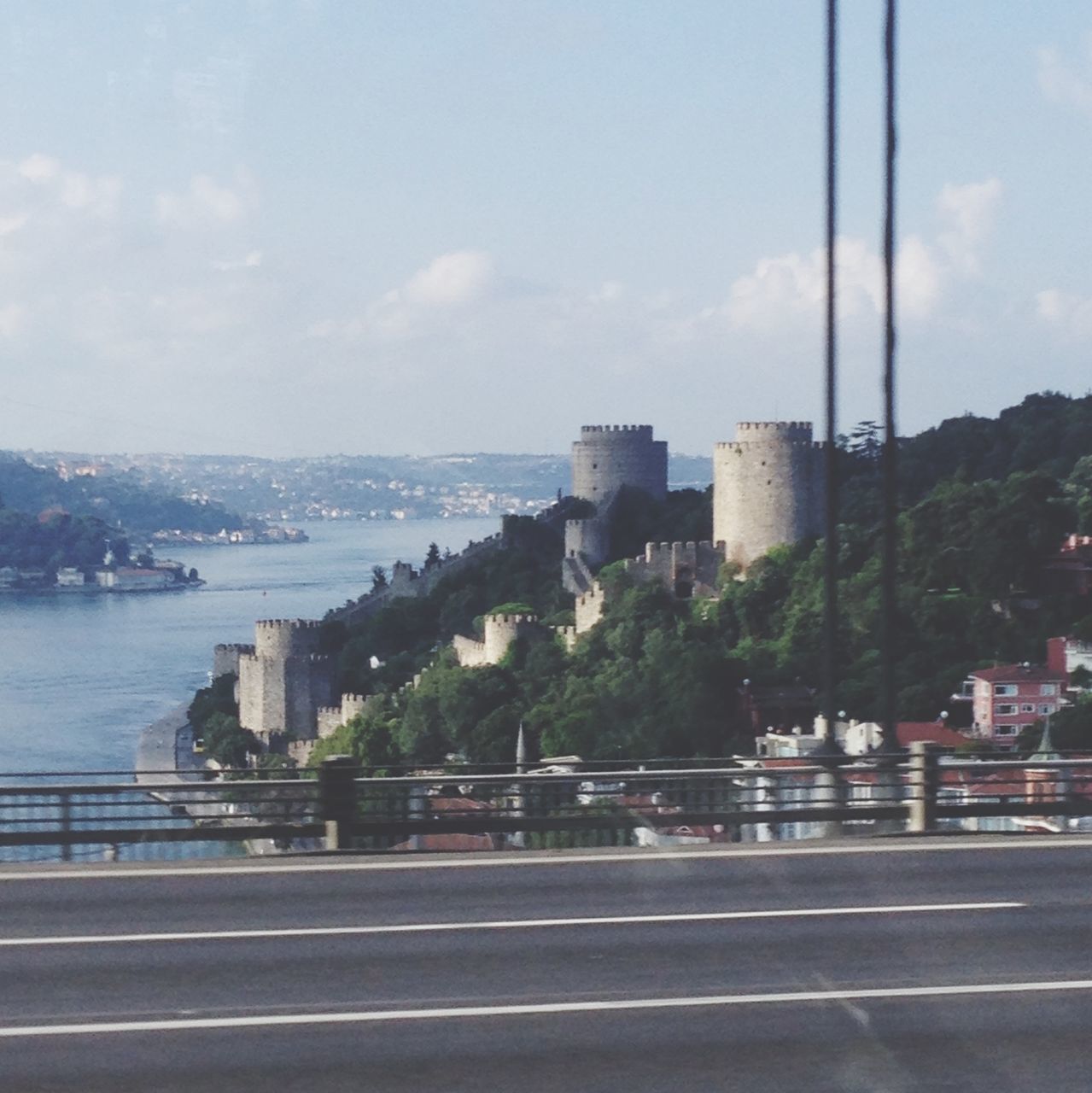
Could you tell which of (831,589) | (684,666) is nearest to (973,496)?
(684,666)

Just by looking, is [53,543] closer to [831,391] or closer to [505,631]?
[505,631]

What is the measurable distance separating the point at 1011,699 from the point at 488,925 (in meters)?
33.8

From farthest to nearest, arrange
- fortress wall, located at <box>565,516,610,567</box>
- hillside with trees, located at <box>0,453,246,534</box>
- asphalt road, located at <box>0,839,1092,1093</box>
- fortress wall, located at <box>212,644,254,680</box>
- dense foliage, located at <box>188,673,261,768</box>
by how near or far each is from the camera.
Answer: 1. hillside with trees, located at <box>0,453,246,534</box>
2. fortress wall, located at <box>212,644,254,680</box>
3. fortress wall, located at <box>565,516,610,567</box>
4. dense foliage, located at <box>188,673,261,768</box>
5. asphalt road, located at <box>0,839,1092,1093</box>

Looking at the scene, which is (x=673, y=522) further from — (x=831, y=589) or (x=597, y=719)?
(x=831, y=589)

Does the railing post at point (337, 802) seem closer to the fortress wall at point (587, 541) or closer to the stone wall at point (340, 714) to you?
the stone wall at point (340, 714)

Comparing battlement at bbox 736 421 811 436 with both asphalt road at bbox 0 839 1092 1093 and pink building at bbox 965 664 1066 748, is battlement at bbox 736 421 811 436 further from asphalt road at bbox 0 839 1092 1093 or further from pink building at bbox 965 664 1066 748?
asphalt road at bbox 0 839 1092 1093

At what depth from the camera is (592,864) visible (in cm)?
962

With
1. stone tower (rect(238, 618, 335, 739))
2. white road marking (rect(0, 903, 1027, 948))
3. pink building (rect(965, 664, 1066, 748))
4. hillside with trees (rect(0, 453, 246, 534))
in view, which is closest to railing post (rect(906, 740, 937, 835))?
white road marking (rect(0, 903, 1027, 948))

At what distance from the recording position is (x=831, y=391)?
1114 centimetres

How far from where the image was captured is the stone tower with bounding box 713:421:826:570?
5688 centimetres

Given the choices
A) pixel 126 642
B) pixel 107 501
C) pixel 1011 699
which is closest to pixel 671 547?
pixel 1011 699

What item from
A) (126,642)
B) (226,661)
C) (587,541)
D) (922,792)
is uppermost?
(587,541)

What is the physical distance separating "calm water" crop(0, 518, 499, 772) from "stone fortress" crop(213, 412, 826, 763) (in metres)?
5.35

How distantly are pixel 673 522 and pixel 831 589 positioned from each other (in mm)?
58569
